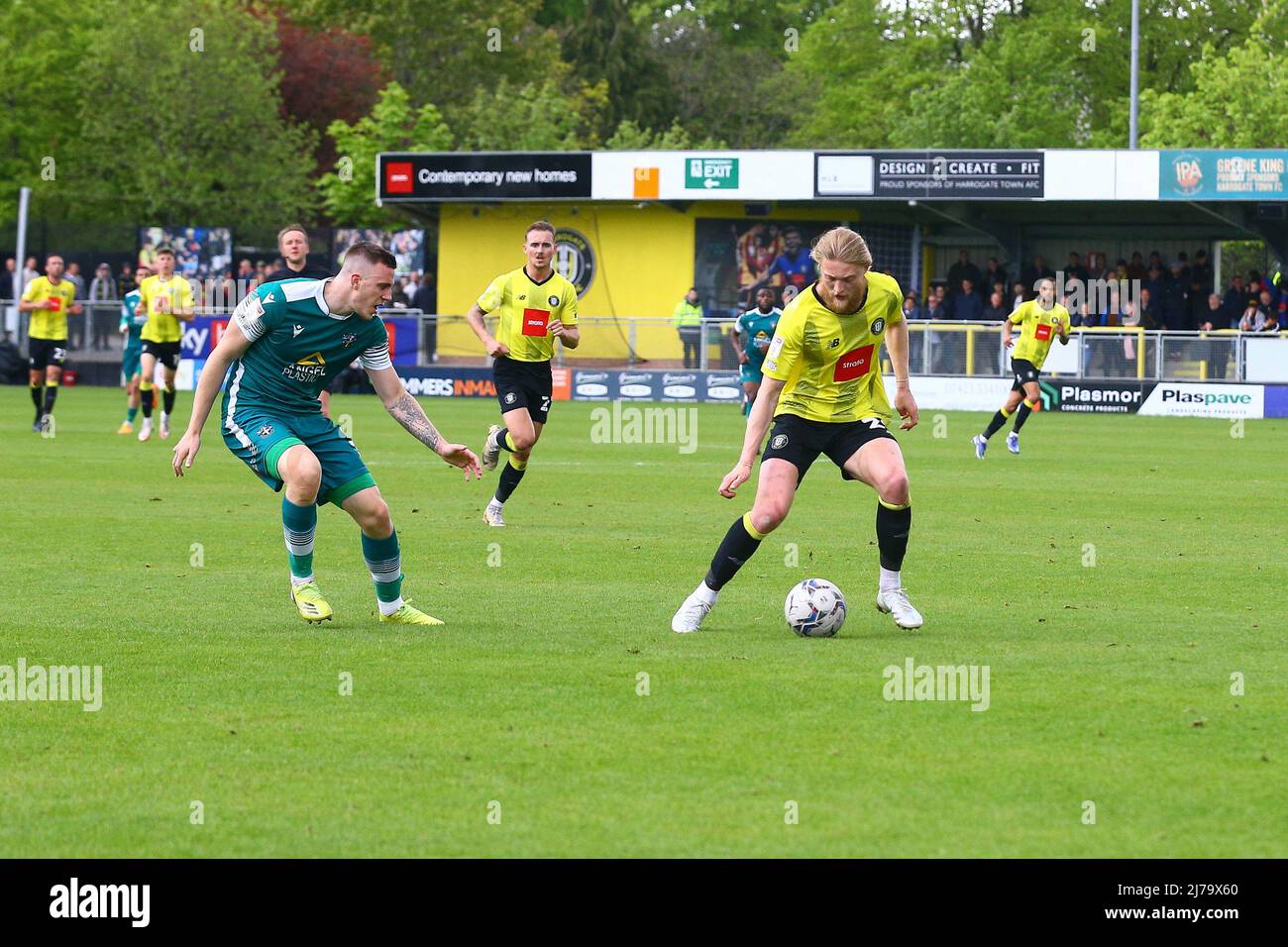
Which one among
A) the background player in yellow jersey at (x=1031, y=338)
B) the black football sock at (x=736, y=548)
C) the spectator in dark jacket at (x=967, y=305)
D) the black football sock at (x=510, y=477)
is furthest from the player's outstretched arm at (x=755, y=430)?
the spectator in dark jacket at (x=967, y=305)

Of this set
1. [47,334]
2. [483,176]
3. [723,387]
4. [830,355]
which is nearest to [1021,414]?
[47,334]

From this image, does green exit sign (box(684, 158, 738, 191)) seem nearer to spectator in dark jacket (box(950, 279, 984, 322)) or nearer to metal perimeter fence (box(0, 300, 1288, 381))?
metal perimeter fence (box(0, 300, 1288, 381))

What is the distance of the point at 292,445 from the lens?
9.45 m

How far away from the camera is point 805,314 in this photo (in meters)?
9.30

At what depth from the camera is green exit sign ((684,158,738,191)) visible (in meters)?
40.9

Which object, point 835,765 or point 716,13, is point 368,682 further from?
point 716,13

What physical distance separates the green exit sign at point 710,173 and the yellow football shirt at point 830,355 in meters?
31.6

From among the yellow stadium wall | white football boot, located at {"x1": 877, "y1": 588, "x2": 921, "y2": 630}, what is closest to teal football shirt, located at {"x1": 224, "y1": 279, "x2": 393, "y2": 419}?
white football boot, located at {"x1": 877, "y1": 588, "x2": 921, "y2": 630}

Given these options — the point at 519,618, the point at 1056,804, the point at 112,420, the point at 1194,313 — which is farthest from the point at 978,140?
the point at 1056,804

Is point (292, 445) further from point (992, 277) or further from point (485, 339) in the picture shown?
point (992, 277)

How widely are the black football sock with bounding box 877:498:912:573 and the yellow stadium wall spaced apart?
3336 centimetres

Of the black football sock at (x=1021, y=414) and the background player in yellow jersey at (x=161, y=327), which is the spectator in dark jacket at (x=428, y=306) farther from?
the black football sock at (x=1021, y=414)

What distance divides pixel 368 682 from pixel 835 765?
2.40 m
